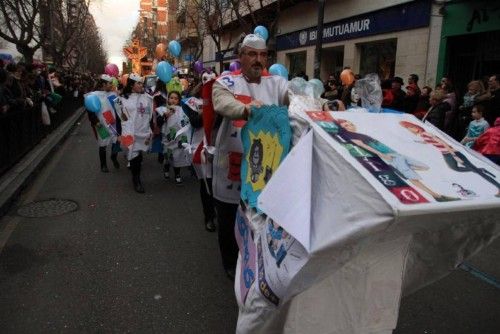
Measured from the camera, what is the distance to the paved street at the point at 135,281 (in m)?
3.33

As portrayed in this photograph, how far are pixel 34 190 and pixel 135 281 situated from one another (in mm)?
4151

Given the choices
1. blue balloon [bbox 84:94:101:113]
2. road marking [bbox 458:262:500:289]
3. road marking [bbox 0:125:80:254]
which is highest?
blue balloon [bbox 84:94:101:113]

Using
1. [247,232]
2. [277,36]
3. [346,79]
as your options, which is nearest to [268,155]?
[247,232]

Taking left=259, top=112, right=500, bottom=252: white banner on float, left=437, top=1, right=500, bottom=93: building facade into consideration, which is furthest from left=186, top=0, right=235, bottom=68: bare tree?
Result: left=259, top=112, right=500, bottom=252: white banner on float

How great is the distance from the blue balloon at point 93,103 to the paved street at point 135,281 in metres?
2.77

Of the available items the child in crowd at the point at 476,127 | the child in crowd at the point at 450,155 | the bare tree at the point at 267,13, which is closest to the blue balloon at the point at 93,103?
the child in crowd at the point at 476,127

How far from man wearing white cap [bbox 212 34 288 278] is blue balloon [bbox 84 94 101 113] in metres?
5.63

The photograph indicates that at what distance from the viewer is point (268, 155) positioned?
253cm

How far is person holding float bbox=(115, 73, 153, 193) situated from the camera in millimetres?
7181

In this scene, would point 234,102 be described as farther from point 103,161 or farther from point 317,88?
point 103,161

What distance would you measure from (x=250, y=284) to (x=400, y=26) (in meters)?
14.2

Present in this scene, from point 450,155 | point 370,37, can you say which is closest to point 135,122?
point 450,155

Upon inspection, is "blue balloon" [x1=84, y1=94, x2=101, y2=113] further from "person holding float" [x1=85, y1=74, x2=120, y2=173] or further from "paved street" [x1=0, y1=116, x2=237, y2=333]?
"paved street" [x1=0, y1=116, x2=237, y2=333]

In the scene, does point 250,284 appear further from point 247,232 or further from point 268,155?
point 268,155
